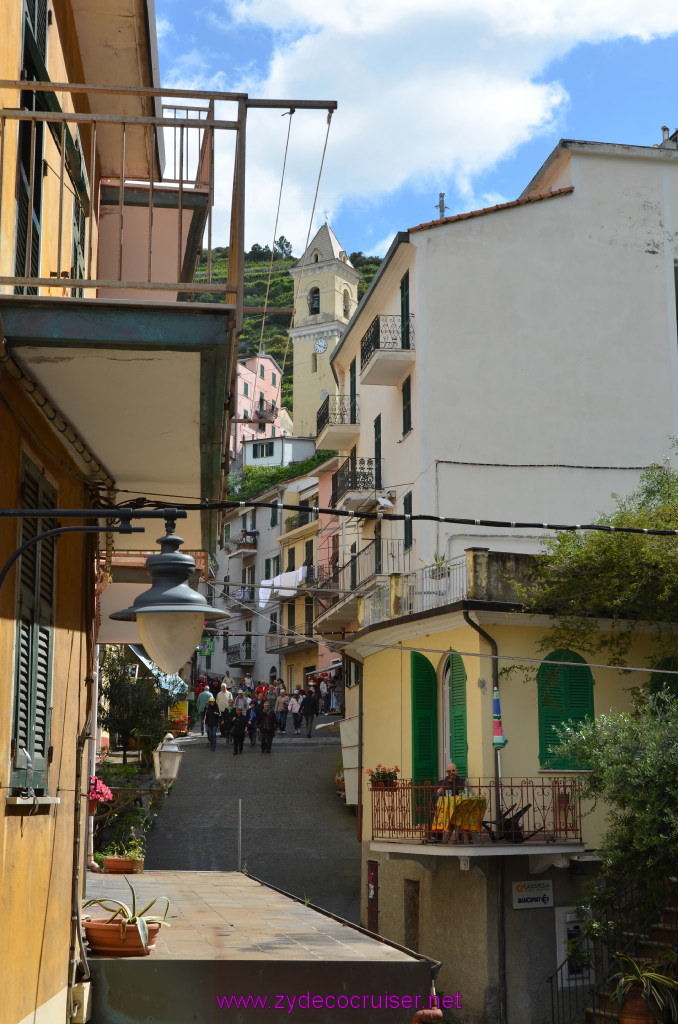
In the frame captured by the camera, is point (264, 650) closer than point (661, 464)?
No

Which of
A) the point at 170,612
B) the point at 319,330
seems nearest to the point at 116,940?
the point at 170,612

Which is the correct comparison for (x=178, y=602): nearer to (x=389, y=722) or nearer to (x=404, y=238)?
(x=389, y=722)

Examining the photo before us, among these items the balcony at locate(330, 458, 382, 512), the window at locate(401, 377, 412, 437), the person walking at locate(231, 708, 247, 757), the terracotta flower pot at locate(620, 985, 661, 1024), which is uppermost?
the window at locate(401, 377, 412, 437)

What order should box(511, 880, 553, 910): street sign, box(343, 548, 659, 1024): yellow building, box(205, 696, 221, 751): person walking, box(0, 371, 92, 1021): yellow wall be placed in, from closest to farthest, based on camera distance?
box(0, 371, 92, 1021): yellow wall
box(343, 548, 659, 1024): yellow building
box(511, 880, 553, 910): street sign
box(205, 696, 221, 751): person walking

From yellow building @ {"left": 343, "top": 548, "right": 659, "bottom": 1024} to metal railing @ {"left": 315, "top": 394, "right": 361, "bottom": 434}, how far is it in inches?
496

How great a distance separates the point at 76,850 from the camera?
23.8 feet

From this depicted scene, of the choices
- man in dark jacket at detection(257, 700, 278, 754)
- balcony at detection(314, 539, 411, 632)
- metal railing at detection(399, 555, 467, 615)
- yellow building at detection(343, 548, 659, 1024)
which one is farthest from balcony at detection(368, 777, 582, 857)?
man in dark jacket at detection(257, 700, 278, 754)

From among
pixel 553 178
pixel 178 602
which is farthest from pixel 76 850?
pixel 553 178

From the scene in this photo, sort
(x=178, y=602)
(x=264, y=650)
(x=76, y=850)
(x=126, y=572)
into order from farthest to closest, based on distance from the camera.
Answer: (x=264, y=650), (x=126, y=572), (x=76, y=850), (x=178, y=602)

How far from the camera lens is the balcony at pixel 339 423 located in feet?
112

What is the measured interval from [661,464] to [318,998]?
21175 mm

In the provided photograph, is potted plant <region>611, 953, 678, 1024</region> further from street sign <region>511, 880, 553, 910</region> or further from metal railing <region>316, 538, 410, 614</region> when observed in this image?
metal railing <region>316, 538, 410, 614</region>

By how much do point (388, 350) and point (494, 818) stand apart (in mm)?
11837

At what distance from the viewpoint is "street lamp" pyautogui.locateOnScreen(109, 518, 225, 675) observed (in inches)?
199
